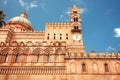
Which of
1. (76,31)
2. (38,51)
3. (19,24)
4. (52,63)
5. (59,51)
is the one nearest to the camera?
(52,63)

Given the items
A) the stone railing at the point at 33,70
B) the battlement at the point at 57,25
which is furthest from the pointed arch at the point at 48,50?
the battlement at the point at 57,25

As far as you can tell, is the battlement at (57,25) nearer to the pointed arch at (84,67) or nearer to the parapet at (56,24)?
the parapet at (56,24)

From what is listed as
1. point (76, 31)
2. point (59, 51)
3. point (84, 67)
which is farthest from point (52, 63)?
point (76, 31)

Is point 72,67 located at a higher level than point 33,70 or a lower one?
higher

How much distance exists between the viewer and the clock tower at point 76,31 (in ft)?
140

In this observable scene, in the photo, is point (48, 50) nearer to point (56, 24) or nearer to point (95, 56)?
point (95, 56)

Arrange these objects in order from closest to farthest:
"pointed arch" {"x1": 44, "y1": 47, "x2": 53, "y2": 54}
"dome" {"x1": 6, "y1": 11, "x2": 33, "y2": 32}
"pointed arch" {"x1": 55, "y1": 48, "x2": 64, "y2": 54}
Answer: "pointed arch" {"x1": 55, "y1": 48, "x2": 64, "y2": 54}, "pointed arch" {"x1": 44, "y1": 47, "x2": 53, "y2": 54}, "dome" {"x1": 6, "y1": 11, "x2": 33, "y2": 32}

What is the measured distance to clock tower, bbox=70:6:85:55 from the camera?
4256cm

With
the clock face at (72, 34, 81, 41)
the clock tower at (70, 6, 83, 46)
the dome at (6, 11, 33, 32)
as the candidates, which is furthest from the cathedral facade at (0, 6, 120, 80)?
the dome at (6, 11, 33, 32)

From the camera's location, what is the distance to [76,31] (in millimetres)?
45781

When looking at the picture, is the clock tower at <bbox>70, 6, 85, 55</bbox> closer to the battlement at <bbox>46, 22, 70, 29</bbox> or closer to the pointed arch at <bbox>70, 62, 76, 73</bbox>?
the battlement at <bbox>46, 22, 70, 29</bbox>

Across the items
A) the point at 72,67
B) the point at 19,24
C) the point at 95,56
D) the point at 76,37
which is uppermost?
the point at 19,24

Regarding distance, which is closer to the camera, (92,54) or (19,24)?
(92,54)

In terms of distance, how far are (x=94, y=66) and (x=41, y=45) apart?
10286mm
